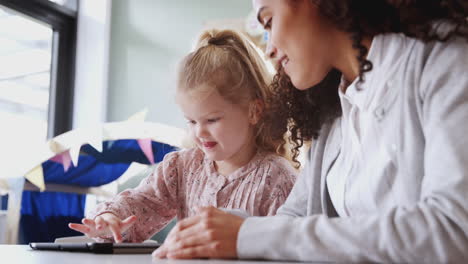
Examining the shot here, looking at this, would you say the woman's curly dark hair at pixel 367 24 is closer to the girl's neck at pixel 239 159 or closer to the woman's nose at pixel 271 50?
the woman's nose at pixel 271 50

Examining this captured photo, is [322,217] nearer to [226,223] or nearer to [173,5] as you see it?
[226,223]

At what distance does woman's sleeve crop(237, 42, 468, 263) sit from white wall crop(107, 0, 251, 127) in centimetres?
246

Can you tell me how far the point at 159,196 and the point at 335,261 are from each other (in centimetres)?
96

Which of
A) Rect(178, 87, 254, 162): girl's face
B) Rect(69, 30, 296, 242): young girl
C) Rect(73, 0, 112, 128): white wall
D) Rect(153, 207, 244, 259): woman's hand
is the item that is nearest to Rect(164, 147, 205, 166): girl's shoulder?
Rect(69, 30, 296, 242): young girl

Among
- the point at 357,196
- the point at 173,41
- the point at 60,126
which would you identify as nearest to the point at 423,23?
the point at 357,196

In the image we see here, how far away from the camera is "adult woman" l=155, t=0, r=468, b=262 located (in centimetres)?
65

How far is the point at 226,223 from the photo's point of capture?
733 mm

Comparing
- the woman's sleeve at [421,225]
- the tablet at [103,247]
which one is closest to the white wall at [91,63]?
the tablet at [103,247]

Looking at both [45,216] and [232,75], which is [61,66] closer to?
[45,216]

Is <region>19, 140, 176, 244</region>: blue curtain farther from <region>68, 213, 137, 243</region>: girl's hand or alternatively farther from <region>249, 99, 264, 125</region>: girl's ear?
<region>68, 213, 137, 243</region>: girl's hand

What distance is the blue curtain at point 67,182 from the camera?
8.56 ft

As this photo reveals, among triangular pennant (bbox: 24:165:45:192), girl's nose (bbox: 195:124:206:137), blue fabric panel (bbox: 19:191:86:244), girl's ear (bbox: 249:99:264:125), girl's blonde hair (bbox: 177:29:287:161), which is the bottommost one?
blue fabric panel (bbox: 19:191:86:244)

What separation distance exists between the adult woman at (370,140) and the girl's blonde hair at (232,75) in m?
0.39

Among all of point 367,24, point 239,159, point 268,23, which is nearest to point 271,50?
point 268,23
